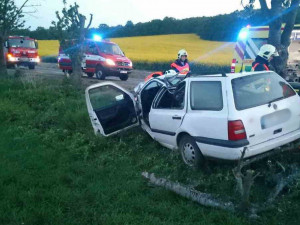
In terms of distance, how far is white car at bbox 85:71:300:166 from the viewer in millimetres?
4883

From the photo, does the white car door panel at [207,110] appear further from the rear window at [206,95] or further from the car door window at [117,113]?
the car door window at [117,113]

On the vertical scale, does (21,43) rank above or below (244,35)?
below

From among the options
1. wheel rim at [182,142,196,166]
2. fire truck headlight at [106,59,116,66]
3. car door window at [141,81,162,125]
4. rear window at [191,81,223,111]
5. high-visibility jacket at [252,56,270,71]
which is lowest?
wheel rim at [182,142,196,166]

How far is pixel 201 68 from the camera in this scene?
24.2 meters

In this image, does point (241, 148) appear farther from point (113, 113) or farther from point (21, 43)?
point (21, 43)

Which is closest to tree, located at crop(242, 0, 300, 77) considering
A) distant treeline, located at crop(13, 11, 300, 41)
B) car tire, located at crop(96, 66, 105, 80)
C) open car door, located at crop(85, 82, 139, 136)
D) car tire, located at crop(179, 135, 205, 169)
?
open car door, located at crop(85, 82, 139, 136)

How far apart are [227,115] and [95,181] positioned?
226 cm

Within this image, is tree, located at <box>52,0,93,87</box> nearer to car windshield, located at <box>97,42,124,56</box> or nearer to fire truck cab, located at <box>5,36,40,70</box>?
car windshield, located at <box>97,42,124,56</box>

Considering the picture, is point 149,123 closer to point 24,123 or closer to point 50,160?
point 50,160

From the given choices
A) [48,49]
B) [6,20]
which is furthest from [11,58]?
[48,49]

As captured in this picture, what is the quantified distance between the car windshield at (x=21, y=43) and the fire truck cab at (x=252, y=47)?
1971cm

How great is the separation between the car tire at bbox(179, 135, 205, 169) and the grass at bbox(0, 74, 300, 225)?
0.12 m

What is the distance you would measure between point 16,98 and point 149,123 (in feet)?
24.0

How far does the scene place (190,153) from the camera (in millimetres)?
5621
